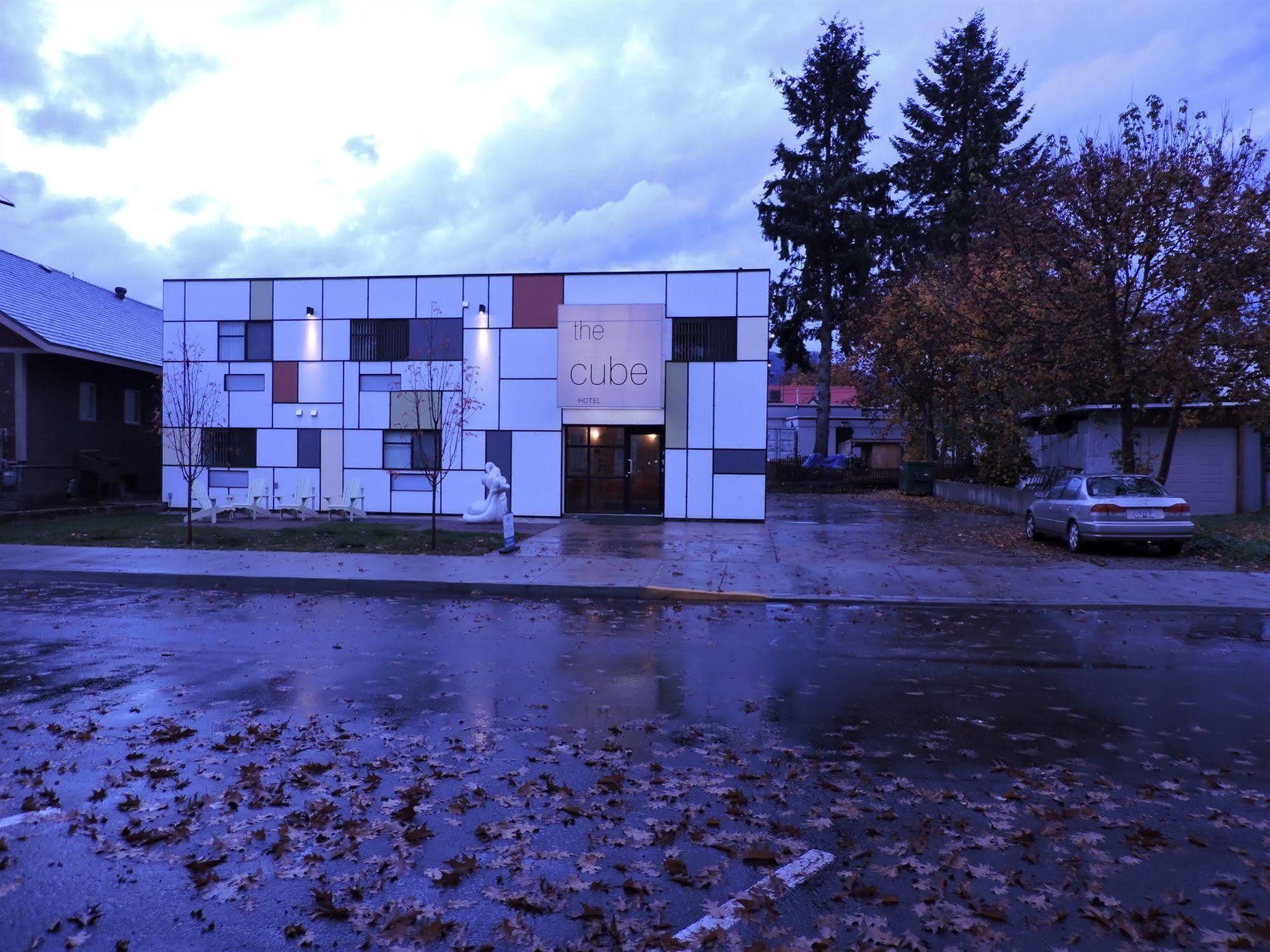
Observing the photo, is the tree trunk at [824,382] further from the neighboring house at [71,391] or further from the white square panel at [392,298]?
the neighboring house at [71,391]

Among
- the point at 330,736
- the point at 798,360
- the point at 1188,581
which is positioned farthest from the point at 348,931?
the point at 798,360

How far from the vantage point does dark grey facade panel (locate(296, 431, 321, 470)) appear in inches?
988

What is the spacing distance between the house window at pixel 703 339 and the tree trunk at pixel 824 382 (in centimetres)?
1996

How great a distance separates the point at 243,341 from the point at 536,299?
887 cm

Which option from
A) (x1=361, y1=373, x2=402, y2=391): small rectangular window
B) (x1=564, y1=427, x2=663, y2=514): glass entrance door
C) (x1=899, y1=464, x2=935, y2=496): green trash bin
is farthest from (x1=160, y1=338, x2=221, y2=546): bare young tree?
(x1=899, y1=464, x2=935, y2=496): green trash bin

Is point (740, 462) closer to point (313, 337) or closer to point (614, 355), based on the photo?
point (614, 355)

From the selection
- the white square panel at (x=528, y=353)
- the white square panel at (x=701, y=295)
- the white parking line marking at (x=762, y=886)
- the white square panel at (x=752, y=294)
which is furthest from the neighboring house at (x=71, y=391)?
the white parking line marking at (x=762, y=886)

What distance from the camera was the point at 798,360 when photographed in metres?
43.9

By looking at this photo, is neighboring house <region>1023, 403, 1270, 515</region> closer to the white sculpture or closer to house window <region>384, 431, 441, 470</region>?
the white sculpture

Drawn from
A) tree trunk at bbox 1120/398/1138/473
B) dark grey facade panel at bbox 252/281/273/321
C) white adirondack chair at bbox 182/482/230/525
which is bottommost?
white adirondack chair at bbox 182/482/230/525

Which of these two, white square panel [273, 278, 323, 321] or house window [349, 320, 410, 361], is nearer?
house window [349, 320, 410, 361]

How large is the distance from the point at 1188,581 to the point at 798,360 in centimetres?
3188

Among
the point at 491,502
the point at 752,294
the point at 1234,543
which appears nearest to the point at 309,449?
the point at 491,502

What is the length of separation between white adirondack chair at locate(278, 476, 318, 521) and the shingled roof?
7433 millimetres
